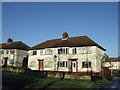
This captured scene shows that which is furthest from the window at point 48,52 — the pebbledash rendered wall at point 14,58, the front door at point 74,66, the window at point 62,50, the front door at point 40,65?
the pebbledash rendered wall at point 14,58

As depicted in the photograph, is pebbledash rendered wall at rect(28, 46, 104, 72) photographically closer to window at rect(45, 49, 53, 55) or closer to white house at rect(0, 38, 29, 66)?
window at rect(45, 49, 53, 55)

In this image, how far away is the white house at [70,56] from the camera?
35.8 meters

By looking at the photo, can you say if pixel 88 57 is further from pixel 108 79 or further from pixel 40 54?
pixel 40 54

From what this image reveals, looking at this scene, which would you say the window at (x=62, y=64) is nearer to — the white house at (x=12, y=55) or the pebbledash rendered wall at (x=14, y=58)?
the white house at (x=12, y=55)

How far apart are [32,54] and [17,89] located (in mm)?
28734

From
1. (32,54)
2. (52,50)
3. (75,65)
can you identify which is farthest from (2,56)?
(75,65)

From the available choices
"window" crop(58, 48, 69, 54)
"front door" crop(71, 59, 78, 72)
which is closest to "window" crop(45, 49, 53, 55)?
"window" crop(58, 48, 69, 54)

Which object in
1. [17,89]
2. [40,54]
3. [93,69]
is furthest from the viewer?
[40,54]

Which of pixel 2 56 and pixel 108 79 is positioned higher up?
pixel 2 56

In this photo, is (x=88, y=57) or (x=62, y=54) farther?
(x=62, y=54)

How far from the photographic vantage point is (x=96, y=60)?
3566 centimetres

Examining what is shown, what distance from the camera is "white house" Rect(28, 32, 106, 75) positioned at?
35781 millimetres

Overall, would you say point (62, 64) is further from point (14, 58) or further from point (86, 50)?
point (14, 58)

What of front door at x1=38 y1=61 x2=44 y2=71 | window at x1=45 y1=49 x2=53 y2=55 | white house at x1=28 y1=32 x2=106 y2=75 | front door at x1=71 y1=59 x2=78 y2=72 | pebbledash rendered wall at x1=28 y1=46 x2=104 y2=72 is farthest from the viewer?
front door at x1=38 y1=61 x2=44 y2=71
